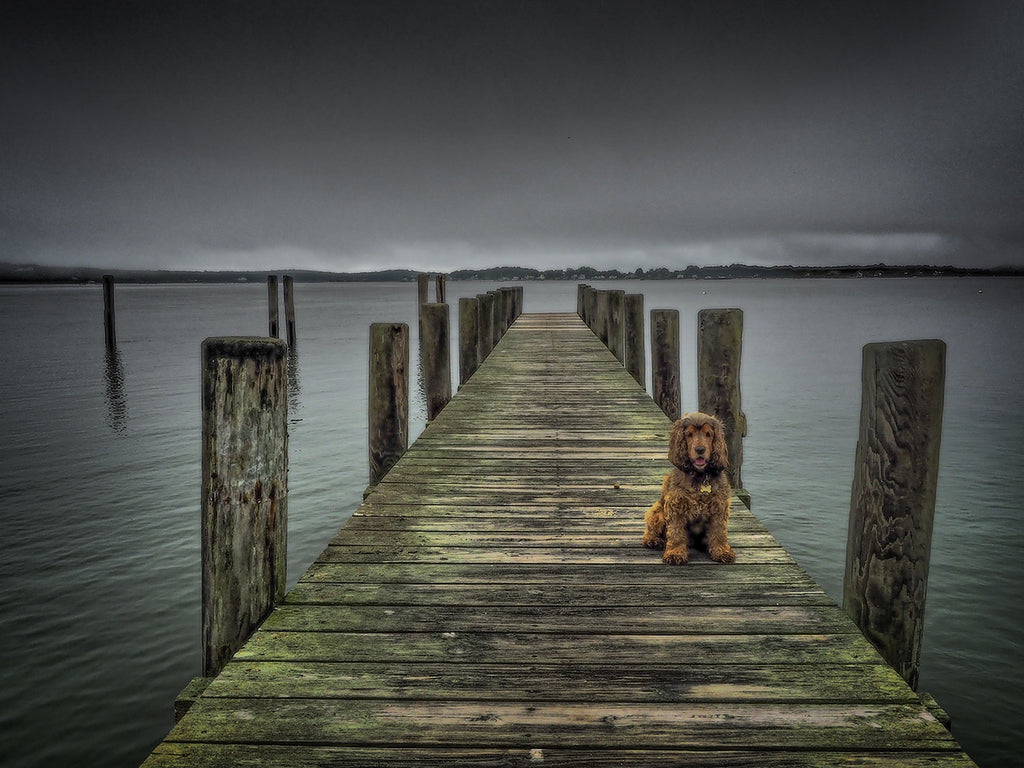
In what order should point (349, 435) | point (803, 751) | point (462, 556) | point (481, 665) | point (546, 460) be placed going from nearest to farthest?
point (803, 751), point (481, 665), point (462, 556), point (546, 460), point (349, 435)

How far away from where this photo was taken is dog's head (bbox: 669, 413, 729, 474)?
10.3 ft

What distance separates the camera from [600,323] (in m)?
15.2

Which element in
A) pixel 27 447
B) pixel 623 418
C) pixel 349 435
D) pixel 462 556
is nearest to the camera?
pixel 462 556

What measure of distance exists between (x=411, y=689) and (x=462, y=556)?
1.19m

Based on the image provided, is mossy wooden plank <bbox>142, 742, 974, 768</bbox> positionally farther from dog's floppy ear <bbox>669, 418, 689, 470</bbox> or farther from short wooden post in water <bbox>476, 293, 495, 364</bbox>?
short wooden post in water <bbox>476, 293, 495, 364</bbox>

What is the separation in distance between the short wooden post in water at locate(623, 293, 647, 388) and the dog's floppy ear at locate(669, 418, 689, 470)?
8738mm

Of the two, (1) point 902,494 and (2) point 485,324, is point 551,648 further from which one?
(2) point 485,324

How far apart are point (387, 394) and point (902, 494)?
4777 millimetres

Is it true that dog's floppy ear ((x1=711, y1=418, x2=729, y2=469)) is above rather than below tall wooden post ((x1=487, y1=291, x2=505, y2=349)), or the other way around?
below

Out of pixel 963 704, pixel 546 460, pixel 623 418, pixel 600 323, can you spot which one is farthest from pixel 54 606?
pixel 600 323

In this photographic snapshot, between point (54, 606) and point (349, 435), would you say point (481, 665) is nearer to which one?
point (54, 606)

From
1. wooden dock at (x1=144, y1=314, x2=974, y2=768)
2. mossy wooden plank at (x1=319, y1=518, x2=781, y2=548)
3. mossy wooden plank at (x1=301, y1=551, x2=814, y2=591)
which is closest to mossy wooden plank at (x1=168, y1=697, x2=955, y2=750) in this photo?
wooden dock at (x1=144, y1=314, x2=974, y2=768)

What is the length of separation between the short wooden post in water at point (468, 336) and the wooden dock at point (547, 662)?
7365 millimetres

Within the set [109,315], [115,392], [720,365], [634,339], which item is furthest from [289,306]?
[720,365]
